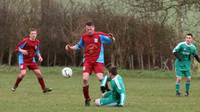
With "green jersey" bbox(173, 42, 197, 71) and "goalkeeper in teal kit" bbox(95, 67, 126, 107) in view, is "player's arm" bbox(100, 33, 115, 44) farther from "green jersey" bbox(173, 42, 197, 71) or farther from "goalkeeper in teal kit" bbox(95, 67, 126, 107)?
"green jersey" bbox(173, 42, 197, 71)

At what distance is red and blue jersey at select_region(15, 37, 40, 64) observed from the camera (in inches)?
688

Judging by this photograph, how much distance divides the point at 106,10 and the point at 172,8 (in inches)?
615

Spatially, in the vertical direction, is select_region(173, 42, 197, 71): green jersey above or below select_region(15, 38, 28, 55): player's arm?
below

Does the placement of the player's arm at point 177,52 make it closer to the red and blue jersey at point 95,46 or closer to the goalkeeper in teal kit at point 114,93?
the red and blue jersey at point 95,46

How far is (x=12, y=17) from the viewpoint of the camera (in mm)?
48281

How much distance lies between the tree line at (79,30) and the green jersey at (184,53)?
80.2 ft

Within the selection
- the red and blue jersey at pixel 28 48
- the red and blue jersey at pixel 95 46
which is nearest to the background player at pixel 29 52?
the red and blue jersey at pixel 28 48

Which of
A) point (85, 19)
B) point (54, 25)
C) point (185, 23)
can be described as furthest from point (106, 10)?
point (185, 23)

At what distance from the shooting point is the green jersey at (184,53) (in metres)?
17.4

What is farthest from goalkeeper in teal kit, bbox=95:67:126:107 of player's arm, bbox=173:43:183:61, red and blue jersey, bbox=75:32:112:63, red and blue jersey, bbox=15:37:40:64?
red and blue jersey, bbox=15:37:40:64

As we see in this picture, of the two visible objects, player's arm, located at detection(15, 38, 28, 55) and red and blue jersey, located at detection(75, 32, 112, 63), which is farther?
player's arm, located at detection(15, 38, 28, 55)

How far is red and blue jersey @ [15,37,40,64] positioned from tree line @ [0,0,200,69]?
2491cm

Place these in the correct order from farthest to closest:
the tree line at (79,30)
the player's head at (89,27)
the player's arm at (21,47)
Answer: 1. the tree line at (79,30)
2. the player's arm at (21,47)
3. the player's head at (89,27)

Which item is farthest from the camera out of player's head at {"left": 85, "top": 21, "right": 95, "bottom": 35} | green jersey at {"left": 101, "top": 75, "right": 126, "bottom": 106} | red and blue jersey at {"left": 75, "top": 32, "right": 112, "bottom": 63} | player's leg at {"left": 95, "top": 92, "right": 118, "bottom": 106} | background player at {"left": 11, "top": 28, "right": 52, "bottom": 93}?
background player at {"left": 11, "top": 28, "right": 52, "bottom": 93}
